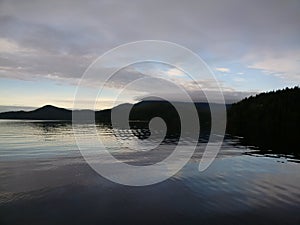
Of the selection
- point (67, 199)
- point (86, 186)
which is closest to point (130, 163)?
point (86, 186)

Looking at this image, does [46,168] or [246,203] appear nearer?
[246,203]

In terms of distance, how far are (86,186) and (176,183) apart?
7022mm

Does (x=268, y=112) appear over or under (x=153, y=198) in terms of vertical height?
over

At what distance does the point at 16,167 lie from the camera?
29.0 m

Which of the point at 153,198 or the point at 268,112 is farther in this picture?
the point at 268,112

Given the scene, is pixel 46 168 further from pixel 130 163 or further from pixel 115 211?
pixel 115 211

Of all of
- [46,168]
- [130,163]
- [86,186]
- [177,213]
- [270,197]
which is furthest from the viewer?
[130,163]

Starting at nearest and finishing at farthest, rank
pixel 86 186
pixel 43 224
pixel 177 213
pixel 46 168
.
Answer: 1. pixel 43 224
2. pixel 177 213
3. pixel 86 186
4. pixel 46 168

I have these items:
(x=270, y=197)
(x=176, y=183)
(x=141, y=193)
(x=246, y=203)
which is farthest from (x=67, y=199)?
(x=270, y=197)

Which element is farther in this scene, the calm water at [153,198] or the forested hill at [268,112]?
the forested hill at [268,112]

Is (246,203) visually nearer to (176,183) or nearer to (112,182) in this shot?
(176,183)

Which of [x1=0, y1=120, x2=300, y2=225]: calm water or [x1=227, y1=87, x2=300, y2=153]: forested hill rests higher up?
[x1=227, y1=87, x2=300, y2=153]: forested hill

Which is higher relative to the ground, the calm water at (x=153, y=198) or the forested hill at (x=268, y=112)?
the forested hill at (x=268, y=112)

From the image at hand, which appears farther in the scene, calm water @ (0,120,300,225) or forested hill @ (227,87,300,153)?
forested hill @ (227,87,300,153)
